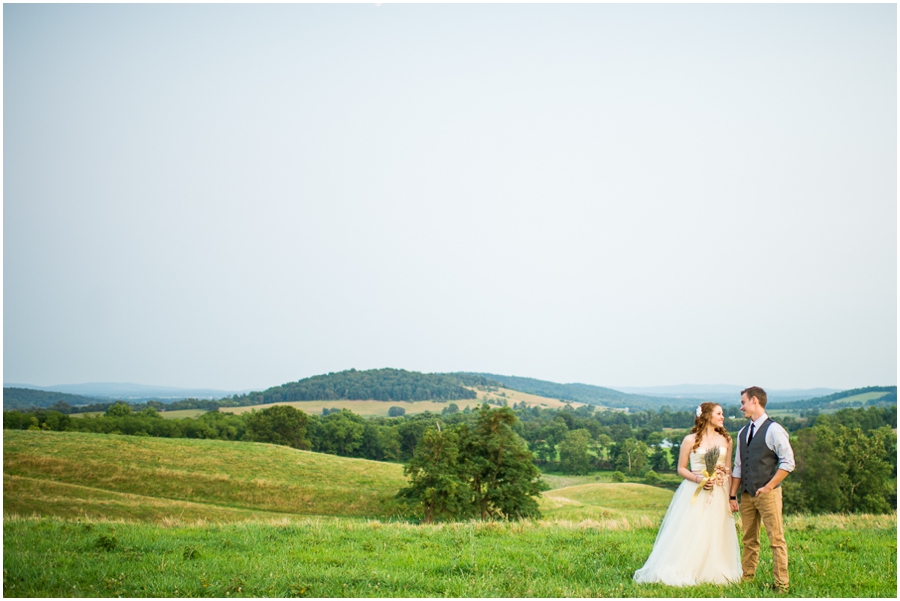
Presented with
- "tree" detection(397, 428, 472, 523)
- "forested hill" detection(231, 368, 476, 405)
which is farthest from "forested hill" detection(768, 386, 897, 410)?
"tree" detection(397, 428, 472, 523)

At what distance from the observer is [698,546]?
→ 27.1ft

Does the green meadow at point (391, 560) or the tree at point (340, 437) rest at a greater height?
the green meadow at point (391, 560)

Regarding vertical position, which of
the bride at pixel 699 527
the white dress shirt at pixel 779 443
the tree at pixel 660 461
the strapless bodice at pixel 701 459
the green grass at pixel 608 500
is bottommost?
the tree at pixel 660 461

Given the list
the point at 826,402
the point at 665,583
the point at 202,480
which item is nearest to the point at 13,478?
the point at 202,480

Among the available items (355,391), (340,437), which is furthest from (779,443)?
(355,391)

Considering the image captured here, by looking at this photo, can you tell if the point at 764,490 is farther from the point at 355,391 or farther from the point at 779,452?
the point at 355,391

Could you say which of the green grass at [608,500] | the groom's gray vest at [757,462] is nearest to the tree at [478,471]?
the green grass at [608,500]

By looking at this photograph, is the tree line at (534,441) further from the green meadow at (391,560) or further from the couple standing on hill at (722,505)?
the couple standing on hill at (722,505)

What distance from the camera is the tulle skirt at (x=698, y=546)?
8141mm

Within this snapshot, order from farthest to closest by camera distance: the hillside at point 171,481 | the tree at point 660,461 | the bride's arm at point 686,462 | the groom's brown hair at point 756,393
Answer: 1. the tree at point 660,461
2. the hillside at point 171,481
3. the bride's arm at point 686,462
4. the groom's brown hair at point 756,393

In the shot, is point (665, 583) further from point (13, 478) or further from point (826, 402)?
point (826, 402)

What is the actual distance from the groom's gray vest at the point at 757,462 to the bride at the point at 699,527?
11.7 inches

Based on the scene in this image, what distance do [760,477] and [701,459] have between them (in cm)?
88

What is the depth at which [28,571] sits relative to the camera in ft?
26.8
